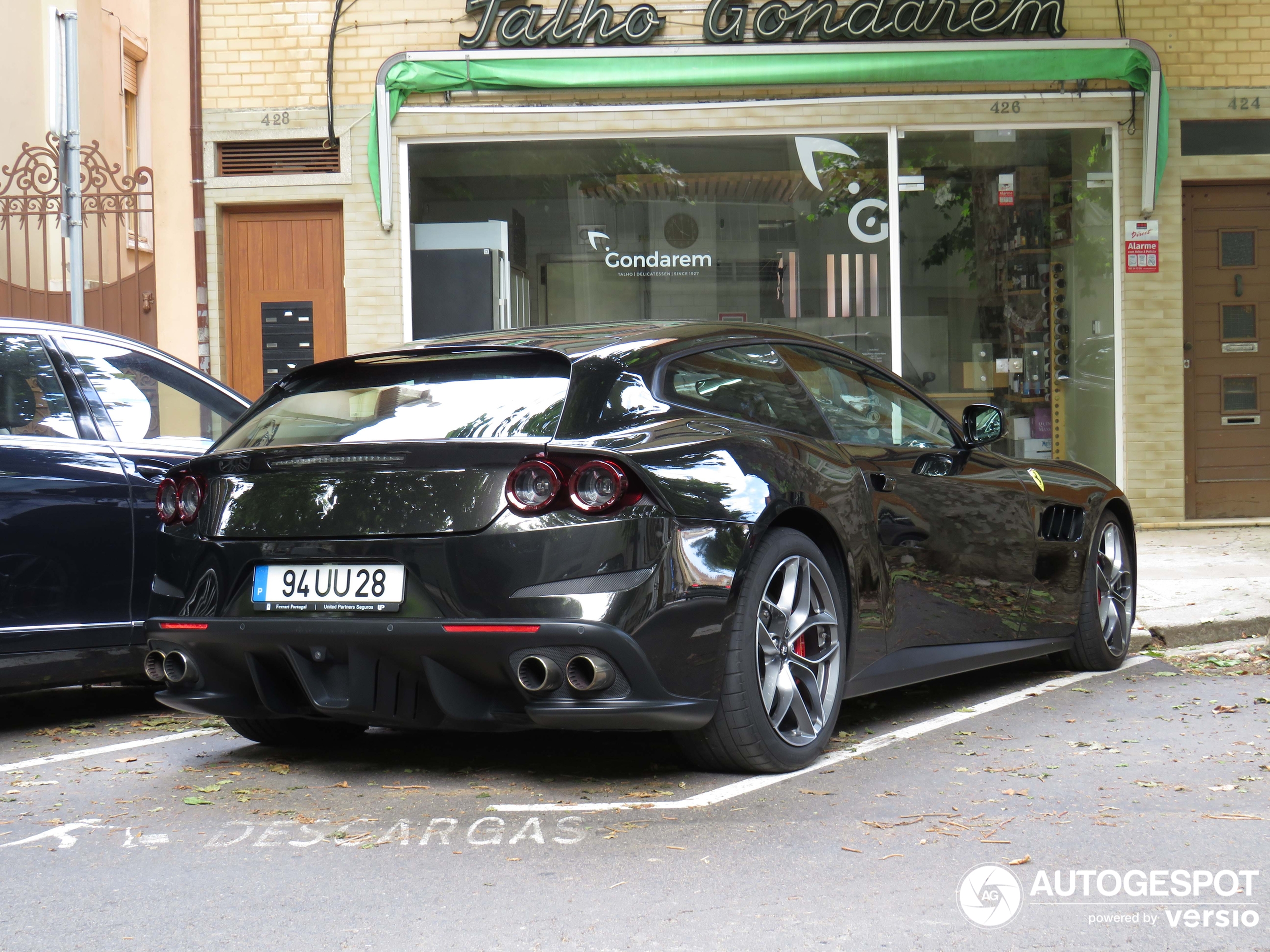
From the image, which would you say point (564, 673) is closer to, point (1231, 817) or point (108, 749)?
point (1231, 817)

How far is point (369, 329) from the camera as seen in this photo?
39.9 ft

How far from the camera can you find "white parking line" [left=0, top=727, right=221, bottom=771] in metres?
4.95

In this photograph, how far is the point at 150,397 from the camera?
233 inches

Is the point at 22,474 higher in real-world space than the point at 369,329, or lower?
lower

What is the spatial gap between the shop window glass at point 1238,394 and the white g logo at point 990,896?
990 centimetres

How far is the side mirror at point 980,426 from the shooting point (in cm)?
577

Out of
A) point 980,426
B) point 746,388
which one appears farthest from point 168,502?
point 980,426

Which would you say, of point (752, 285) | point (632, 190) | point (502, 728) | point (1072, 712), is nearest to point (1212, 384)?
point (752, 285)

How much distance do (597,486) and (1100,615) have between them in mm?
3306

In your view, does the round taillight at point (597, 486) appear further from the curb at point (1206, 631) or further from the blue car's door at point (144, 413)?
the curb at point (1206, 631)

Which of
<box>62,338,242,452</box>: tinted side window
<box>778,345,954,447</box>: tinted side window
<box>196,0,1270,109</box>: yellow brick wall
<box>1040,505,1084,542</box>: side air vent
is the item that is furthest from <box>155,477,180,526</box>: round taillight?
<box>196,0,1270,109</box>: yellow brick wall

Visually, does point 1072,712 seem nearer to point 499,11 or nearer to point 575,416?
point 575,416

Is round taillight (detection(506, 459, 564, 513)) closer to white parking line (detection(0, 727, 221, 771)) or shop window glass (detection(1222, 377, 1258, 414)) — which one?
white parking line (detection(0, 727, 221, 771))

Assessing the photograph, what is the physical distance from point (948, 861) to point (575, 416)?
61.2 inches
